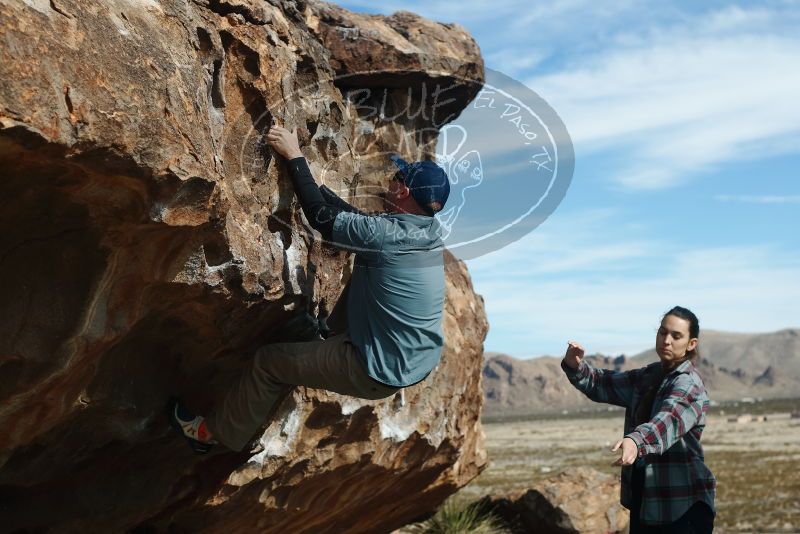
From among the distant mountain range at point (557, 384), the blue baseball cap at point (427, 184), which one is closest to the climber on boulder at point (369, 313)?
the blue baseball cap at point (427, 184)

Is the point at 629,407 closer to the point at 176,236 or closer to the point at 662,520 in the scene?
the point at 662,520

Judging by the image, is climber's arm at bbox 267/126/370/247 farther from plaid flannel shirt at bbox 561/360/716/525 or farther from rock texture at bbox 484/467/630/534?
rock texture at bbox 484/467/630/534

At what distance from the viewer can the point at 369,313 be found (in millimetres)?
5961

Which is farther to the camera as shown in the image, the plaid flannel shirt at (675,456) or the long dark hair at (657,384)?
the long dark hair at (657,384)

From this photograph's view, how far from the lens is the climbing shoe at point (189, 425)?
6289 millimetres

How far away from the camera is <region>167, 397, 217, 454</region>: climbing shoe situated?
6289 millimetres

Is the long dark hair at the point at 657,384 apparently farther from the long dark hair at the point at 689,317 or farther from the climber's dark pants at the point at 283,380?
the climber's dark pants at the point at 283,380

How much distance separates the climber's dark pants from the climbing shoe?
0.07 m

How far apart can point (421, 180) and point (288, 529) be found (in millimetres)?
3963

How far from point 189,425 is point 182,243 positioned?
5.10 feet

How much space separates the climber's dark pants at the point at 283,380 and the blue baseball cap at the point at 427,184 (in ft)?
3.25

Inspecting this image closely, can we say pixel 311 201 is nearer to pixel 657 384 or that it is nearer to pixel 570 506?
pixel 657 384

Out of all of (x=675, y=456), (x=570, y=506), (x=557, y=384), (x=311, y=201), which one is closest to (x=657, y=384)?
(x=675, y=456)

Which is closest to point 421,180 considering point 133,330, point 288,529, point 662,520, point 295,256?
point 295,256
